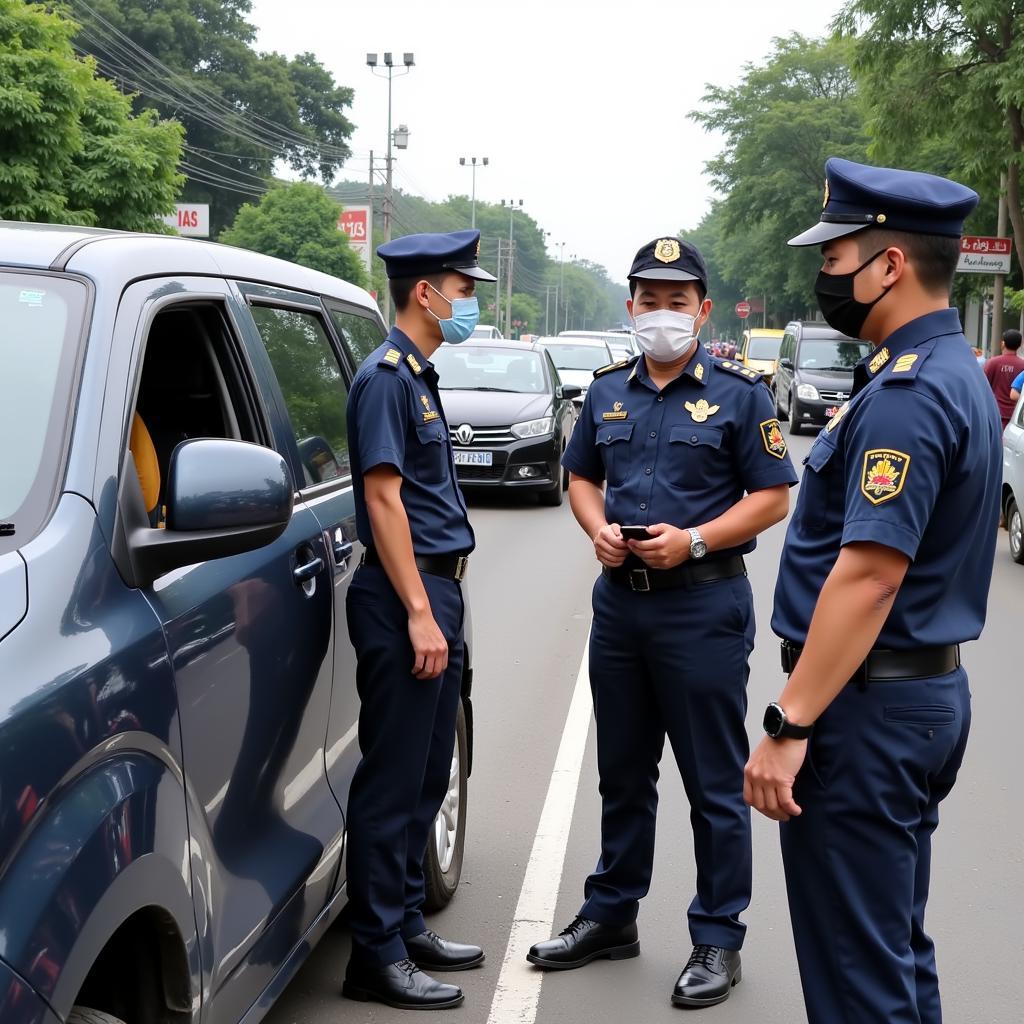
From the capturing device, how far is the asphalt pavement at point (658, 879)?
3.90 m

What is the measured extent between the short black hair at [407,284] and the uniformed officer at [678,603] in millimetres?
591

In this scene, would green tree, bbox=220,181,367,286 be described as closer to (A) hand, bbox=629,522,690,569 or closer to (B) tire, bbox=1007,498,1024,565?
(B) tire, bbox=1007,498,1024,565

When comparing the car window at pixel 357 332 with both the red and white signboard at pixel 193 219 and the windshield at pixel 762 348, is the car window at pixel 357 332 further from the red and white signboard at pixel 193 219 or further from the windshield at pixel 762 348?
the red and white signboard at pixel 193 219

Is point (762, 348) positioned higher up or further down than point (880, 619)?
higher up

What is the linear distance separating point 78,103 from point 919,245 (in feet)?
79.3

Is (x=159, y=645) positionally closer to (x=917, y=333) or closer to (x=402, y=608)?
(x=402, y=608)

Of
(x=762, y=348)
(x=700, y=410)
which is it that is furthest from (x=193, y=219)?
(x=700, y=410)

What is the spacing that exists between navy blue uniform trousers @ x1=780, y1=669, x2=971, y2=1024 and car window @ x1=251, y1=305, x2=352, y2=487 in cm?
155

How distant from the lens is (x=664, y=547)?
3791 mm

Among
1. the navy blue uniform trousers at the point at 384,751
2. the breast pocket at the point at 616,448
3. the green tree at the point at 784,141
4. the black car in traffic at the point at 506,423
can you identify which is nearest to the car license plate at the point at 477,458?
the black car in traffic at the point at 506,423

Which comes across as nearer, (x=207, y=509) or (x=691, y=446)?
(x=207, y=509)

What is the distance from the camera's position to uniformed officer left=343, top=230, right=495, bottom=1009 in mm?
3621

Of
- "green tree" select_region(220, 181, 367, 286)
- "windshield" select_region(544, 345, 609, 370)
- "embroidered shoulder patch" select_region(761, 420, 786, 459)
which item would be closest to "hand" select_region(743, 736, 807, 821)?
"embroidered shoulder patch" select_region(761, 420, 786, 459)

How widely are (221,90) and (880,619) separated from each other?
222 ft
